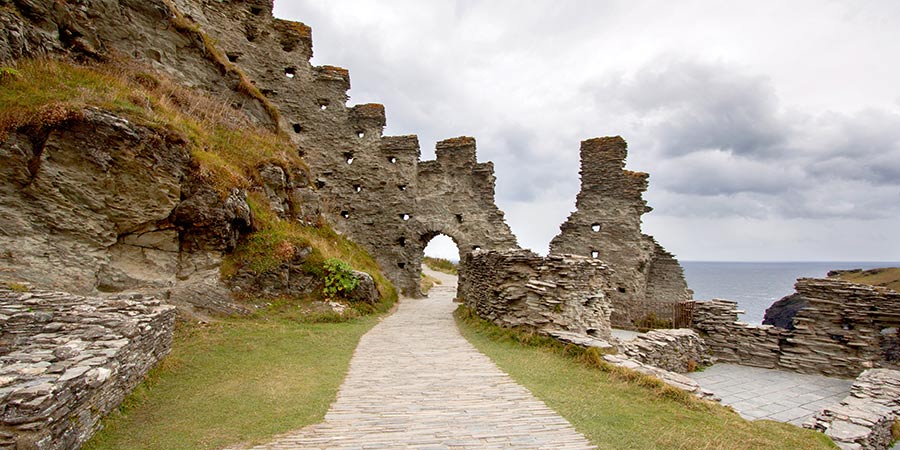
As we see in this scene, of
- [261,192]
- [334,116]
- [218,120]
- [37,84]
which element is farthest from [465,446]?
[334,116]

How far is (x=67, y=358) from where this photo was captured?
6188 mm

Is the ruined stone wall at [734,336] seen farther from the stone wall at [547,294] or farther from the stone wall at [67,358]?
the stone wall at [67,358]

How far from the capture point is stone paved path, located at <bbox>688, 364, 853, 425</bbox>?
10.7 metres

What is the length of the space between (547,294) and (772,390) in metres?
7.41

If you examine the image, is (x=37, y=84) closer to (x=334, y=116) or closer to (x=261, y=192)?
(x=261, y=192)

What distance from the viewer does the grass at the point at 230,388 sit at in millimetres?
5727

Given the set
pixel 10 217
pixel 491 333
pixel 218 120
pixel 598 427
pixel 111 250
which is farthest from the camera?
pixel 218 120

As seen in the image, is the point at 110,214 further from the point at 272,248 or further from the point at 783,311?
the point at 783,311

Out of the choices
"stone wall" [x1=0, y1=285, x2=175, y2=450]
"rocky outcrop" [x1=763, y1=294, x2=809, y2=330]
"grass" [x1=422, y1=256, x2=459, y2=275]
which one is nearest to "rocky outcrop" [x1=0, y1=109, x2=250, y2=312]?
"stone wall" [x1=0, y1=285, x2=175, y2=450]

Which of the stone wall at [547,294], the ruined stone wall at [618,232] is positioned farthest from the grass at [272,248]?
the ruined stone wall at [618,232]

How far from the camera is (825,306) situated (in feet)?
53.0

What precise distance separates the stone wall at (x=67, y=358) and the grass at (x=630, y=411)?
6.32m

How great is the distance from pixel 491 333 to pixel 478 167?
47.6ft

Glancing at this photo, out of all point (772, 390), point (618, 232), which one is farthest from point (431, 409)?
point (618, 232)
